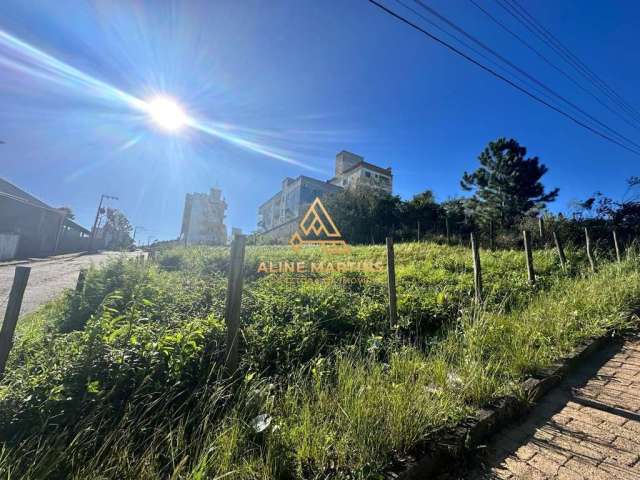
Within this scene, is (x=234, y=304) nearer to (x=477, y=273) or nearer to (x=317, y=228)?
(x=477, y=273)

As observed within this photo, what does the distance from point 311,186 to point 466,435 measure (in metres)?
29.9

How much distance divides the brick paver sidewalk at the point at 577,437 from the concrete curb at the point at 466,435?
2.9 inches

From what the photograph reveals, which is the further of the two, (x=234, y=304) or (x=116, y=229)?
(x=116, y=229)

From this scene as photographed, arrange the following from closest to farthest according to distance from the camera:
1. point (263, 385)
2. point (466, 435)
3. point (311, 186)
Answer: point (466, 435) → point (263, 385) → point (311, 186)

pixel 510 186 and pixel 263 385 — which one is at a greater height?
pixel 510 186

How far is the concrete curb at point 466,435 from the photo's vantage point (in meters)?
1.54

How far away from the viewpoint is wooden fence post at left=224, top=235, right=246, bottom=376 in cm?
247

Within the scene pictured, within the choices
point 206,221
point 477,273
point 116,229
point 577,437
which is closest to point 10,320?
point 577,437

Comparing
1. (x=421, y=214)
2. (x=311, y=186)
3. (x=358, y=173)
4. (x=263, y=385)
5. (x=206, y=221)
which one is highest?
(x=358, y=173)

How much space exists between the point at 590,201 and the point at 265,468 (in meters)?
16.9

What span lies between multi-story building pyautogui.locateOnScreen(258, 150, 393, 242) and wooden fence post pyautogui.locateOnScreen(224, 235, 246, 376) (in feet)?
70.2

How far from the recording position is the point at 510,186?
21672 mm

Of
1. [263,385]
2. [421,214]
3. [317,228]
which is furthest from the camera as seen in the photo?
[421,214]

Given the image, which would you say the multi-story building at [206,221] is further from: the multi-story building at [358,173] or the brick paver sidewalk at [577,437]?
the brick paver sidewalk at [577,437]
